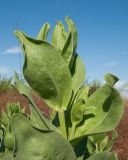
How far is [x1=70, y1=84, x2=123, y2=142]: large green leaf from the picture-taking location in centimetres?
139

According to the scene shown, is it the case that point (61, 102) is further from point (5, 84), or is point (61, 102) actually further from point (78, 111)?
point (5, 84)

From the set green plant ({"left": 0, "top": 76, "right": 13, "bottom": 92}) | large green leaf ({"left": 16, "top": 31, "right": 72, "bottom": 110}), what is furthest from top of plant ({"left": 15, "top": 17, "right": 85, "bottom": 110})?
green plant ({"left": 0, "top": 76, "right": 13, "bottom": 92})

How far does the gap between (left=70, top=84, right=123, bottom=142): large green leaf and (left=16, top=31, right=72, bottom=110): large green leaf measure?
10cm

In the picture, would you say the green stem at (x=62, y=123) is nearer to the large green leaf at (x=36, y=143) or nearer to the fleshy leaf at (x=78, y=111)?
the fleshy leaf at (x=78, y=111)

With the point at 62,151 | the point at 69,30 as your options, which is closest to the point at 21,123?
the point at 62,151

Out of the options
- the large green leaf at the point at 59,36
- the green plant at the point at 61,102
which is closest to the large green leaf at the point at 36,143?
the green plant at the point at 61,102

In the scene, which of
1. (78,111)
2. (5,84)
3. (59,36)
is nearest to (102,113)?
(78,111)

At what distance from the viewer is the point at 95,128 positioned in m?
1.45

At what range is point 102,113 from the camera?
1.46 meters

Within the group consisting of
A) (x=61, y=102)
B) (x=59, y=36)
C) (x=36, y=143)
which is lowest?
(x=36, y=143)

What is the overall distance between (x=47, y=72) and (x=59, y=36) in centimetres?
21

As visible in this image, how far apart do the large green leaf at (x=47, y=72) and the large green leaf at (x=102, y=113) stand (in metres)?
0.10

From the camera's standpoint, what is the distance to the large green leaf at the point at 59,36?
155cm

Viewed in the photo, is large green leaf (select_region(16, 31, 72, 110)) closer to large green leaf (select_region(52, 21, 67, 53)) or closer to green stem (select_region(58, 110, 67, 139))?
green stem (select_region(58, 110, 67, 139))
